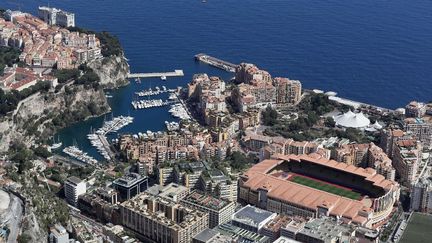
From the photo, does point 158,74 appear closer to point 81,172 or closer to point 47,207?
point 81,172

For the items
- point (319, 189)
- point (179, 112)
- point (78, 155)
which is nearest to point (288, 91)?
point (179, 112)

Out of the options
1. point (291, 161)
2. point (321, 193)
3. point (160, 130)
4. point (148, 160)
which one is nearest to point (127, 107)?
point (160, 130)

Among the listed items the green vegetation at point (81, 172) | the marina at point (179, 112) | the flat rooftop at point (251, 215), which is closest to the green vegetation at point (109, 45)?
the marina at point (179, 112)

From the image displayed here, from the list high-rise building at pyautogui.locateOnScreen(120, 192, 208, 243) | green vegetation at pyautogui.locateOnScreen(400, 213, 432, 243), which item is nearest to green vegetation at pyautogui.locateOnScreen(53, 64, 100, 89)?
high-rise building at pyautogui.locateOnScreen(120, 192, 208, 243)

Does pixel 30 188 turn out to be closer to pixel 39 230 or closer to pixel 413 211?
pixel 39 230

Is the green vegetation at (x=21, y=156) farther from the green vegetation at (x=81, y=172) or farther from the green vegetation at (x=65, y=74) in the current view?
the green vegetation at (x=65, y=74)

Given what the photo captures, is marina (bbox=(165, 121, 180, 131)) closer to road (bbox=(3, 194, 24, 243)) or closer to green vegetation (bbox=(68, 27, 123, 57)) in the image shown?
green vegetation (bbox=(68, 27, 123, 57))
